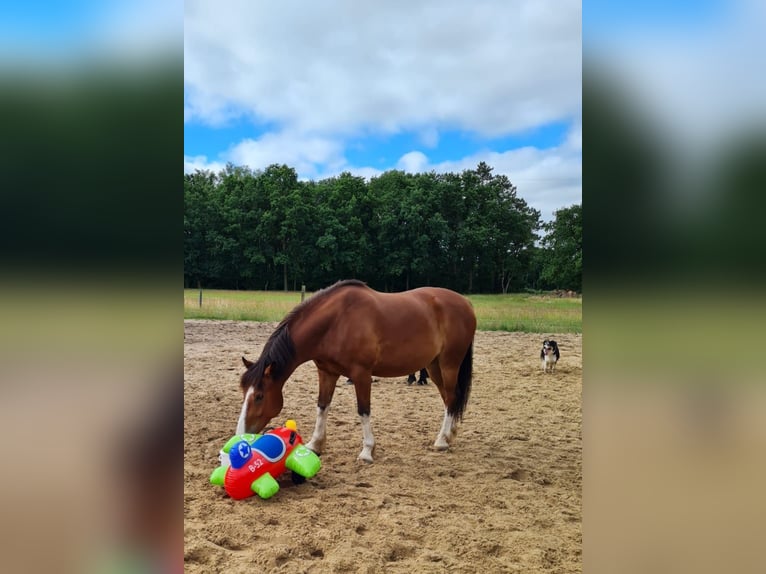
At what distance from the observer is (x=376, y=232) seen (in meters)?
28.0

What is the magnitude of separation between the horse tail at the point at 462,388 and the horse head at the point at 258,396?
77.3 inches

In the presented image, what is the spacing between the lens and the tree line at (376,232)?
77.4ft

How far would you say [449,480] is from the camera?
13.2 feet

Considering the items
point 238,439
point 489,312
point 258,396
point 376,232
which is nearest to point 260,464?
point 238,439

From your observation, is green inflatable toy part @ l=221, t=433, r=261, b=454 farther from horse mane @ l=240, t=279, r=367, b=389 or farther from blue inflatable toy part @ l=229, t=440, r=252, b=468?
horse mane @ l=240, t=279, r=367, b=389

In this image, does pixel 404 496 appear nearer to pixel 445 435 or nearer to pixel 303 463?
pixel 303 463

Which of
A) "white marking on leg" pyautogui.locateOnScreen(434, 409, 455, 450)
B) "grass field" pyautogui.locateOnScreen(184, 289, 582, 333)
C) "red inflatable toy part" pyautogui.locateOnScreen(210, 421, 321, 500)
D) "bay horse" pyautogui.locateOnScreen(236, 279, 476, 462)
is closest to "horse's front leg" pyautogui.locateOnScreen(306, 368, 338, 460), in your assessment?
"bay horse" pyautogui.locateOnScreen(236, 279, 476, 462)

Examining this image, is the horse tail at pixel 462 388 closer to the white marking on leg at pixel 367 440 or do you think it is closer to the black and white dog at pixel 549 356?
the white marking on leg at pixel 367 440

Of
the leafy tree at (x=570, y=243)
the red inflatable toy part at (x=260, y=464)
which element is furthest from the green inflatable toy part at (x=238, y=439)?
the leafy tree at (x=570, y=243)

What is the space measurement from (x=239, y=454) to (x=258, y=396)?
0.59 metres
